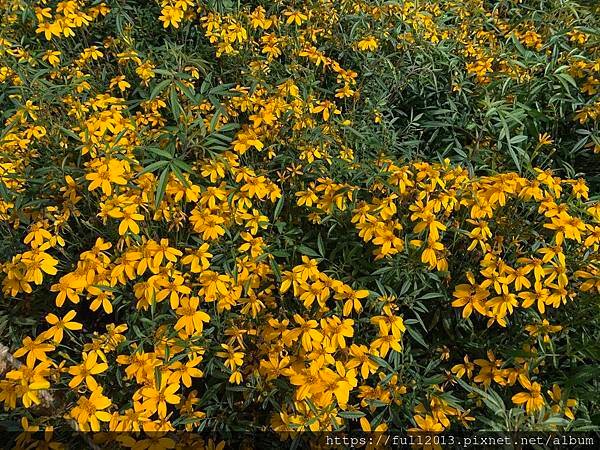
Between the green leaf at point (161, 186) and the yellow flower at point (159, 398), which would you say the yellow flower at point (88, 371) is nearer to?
the yellow flower at point (159, 398)

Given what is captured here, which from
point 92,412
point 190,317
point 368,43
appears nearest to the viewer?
point 92,412

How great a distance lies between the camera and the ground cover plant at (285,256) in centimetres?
155

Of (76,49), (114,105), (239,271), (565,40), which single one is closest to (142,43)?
(76,49)

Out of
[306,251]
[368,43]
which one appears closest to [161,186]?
[306,251]

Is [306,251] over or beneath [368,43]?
beneath

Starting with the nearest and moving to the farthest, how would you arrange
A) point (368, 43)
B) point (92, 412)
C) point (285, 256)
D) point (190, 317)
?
point (92, 412) → point (190, 317) → point (285, 256) → point (368, 43)

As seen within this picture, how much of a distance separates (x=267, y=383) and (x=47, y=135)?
1.40m

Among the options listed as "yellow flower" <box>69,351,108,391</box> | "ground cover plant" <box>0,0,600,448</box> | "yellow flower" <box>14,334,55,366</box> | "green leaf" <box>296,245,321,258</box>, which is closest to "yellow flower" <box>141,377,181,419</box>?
"ground cover plant" <box>0,0,600,448</box>

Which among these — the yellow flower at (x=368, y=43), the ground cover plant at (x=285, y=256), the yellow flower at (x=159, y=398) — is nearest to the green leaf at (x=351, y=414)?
the ground cover plant at (x=285, y=256)

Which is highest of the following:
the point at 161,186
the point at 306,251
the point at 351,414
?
the point at 161,186

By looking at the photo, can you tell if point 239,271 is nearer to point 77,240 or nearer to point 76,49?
point 77,240

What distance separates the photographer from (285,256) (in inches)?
74.3

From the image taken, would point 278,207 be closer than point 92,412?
No

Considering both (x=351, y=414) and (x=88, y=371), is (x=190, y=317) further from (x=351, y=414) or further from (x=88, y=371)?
(x=351, y=414)
